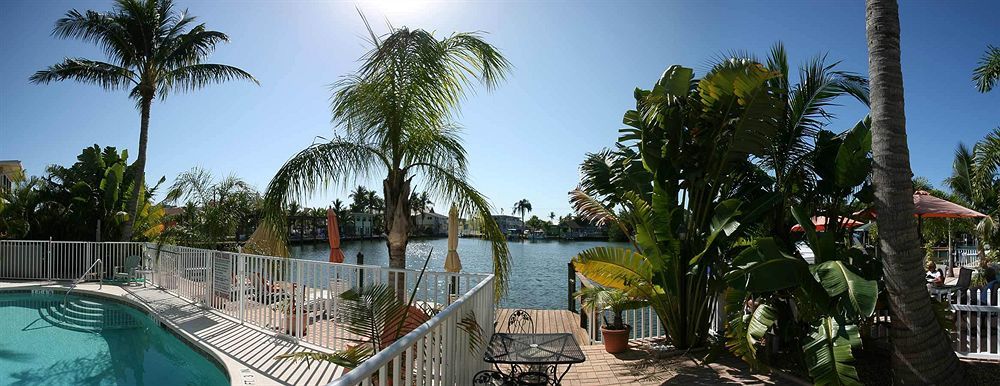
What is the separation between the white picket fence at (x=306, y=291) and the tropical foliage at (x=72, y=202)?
48.1 inches

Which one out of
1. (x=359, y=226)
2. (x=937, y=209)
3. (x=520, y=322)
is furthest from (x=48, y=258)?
(x=359, y=226)

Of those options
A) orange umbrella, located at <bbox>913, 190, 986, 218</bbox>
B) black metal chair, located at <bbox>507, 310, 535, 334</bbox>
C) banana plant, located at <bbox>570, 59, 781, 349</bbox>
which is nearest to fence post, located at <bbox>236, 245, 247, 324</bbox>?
black metal chair, located at <bbox>507, 310, 535, 334</bbox>

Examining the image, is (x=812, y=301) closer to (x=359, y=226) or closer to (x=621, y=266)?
(x=621, y=266)

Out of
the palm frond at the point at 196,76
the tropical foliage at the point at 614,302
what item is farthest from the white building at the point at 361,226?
the tropical foliage at the point at 614,302

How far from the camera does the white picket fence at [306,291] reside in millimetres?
2791

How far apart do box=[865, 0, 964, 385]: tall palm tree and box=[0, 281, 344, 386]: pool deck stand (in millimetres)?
5378

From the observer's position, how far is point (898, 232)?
3.98m

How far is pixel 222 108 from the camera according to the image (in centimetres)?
1327

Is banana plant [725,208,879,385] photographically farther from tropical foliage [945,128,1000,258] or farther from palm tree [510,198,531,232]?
palm tree [510,198,531,232]

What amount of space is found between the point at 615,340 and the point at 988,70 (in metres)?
13.7

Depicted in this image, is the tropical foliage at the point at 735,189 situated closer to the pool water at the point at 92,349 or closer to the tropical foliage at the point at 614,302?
the tropical foliage at the point at 614,302

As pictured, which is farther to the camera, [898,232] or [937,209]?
[937,209]

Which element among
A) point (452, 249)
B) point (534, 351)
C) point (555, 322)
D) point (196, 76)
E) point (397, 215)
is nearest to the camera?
point (534, 351)

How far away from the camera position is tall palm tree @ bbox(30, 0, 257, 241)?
14.0 meters
